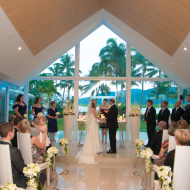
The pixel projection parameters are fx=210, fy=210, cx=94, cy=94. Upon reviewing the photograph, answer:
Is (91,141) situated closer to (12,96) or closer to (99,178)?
(99,178)

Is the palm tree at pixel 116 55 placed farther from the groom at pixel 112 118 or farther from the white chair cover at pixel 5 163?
the white chair cover at pixel 5 163

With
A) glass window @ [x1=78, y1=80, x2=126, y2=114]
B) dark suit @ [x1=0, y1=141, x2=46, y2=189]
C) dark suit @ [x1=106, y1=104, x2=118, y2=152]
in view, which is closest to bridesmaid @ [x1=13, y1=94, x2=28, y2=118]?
glass window @ [x1=78, y1=80, x2=126, y2=114]

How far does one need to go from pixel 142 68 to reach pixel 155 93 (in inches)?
53.9

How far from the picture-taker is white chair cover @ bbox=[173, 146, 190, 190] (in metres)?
2.98

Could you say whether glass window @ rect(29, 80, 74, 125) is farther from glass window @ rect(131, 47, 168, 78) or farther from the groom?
the groom

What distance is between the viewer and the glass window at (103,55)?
10258 millimetres

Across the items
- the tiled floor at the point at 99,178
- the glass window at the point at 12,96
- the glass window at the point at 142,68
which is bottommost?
the tiled floor at the point at 99,178

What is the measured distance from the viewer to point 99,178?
16.7 feet

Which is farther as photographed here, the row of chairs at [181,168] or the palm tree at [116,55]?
the palm tree at [116,55]

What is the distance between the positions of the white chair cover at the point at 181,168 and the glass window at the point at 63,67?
781 centimetres

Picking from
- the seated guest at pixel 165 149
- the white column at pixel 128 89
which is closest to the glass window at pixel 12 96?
the white column at pixel 128 89

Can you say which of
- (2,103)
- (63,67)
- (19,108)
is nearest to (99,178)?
(19,108)

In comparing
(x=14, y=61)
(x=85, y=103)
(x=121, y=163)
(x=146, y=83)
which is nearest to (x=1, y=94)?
(x=14, y=61)

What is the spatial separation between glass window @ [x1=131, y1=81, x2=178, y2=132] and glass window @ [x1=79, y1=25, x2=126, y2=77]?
105 cm
